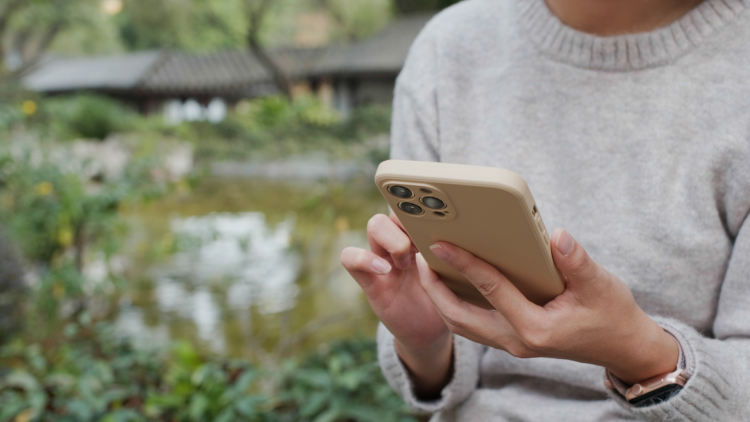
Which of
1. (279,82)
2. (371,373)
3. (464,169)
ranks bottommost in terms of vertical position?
(279,82)

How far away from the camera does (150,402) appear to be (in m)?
1.66

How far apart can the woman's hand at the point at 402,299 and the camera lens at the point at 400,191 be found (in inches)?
3.8

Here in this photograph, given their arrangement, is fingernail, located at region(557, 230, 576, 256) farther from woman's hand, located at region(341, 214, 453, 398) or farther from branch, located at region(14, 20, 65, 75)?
branch, located at region(14, 20, 65, 75)

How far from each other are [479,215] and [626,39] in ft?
1.54

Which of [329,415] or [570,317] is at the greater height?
[570,317]

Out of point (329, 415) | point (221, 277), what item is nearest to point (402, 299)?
point (329, 415)

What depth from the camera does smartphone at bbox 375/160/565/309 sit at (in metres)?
0.40

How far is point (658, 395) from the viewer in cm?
56

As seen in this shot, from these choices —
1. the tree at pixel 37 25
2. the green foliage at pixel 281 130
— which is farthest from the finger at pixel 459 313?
the tree at pixel 37 25

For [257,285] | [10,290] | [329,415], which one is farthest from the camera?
[257,285]

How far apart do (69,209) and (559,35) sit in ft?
8.27

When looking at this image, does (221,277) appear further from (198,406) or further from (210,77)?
(210,77)

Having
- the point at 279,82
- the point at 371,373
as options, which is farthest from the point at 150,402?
the point at 279,82

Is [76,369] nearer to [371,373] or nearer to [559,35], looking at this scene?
[371,373]
